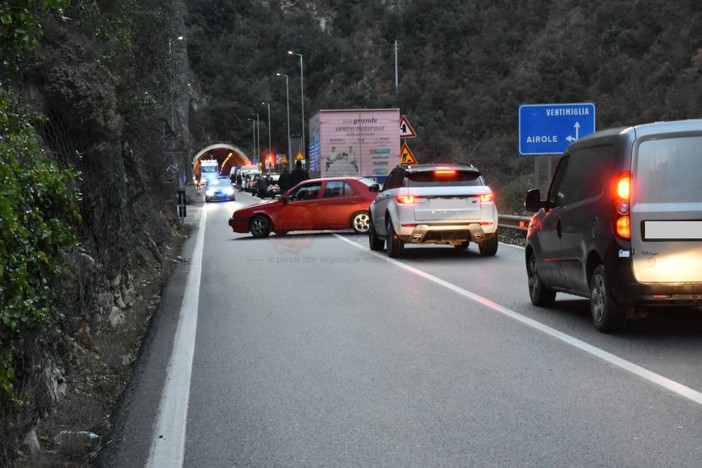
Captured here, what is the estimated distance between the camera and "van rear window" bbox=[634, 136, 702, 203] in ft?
27.0

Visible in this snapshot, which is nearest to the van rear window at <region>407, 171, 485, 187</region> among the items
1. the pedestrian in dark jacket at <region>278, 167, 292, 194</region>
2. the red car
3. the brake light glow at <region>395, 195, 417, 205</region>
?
the brake light glow at <region>395, 195, 417, 205</region>

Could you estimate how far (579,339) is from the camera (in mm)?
8727

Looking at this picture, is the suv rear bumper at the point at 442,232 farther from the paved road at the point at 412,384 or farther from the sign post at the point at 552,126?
the sign post at the point at 552,126

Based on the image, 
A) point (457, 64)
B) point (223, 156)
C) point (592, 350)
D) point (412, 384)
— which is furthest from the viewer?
point (223, 156)

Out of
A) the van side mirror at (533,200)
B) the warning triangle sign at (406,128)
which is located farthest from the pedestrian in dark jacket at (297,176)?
the van side mirror at (533,200)

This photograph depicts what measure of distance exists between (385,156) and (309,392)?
27.0 meters

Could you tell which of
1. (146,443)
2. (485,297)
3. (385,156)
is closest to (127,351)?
(146,443)

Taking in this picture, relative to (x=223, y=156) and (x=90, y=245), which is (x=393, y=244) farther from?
(x=223, y=156)

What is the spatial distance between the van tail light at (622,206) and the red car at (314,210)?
16221 mm

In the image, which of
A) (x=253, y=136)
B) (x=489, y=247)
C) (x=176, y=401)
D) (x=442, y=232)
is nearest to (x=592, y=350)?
(x=176, y=401)

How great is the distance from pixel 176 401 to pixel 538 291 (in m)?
5.38

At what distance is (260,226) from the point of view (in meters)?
24.9

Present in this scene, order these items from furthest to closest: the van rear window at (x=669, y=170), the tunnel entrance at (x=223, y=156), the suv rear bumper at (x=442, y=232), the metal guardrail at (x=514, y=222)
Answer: the tunnel entrance at (x=223, y=156) < the metal guardrail at (x=514, y=222) < the suv rear bumper at (x=442, y=232) < the van rear window at (x=669, y=170)

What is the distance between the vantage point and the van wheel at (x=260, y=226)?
24.9m
